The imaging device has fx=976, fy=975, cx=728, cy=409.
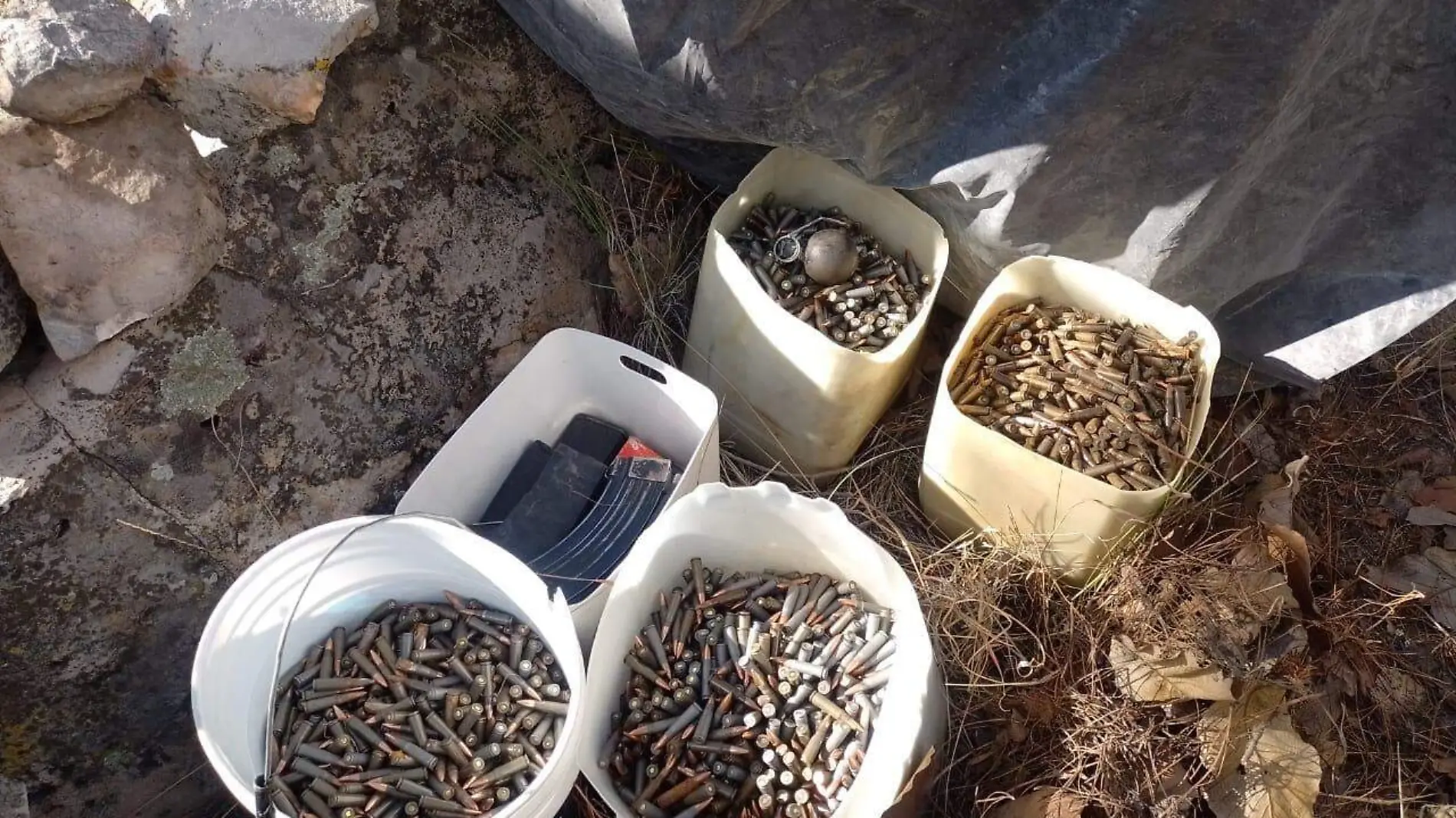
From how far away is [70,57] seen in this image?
Answer: 1764 mm

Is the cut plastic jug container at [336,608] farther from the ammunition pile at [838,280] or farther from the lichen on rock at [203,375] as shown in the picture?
the ammunition pile at [838,280]

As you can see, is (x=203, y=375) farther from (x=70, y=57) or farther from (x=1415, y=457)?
(x=1415, y=457)

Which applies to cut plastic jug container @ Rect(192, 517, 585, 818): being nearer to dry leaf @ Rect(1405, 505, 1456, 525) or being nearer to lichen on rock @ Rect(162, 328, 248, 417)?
lichen on rock @ Rect(162, 328, 248, 417)

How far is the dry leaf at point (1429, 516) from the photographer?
2529 millimetres

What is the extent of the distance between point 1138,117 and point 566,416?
5.09 ft

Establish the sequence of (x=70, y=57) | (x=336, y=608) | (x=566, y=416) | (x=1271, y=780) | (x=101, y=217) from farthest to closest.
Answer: (x=566, y=416)
(x=336, y=608)
(x=1271, y=780)
(x=101, y=217)
(x=70, y=57)

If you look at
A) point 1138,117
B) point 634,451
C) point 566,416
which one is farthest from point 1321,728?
point 566,416

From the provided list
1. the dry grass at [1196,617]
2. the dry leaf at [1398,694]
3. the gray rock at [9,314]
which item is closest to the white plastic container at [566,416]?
the dry grass at [1196,617]

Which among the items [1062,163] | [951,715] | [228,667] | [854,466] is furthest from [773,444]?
[228,667]

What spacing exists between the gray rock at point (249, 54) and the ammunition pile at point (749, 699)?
4.46ft

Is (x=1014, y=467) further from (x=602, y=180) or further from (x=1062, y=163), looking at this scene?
(x=602, y=180)

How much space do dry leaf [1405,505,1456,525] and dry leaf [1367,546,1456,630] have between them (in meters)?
0.07

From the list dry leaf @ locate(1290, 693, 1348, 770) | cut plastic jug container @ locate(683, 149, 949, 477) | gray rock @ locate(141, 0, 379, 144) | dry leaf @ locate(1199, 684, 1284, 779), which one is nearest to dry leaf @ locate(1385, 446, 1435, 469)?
dry leaf @ locate(1290, 693, 1348, 770)

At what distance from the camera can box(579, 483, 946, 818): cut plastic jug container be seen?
193 cm
